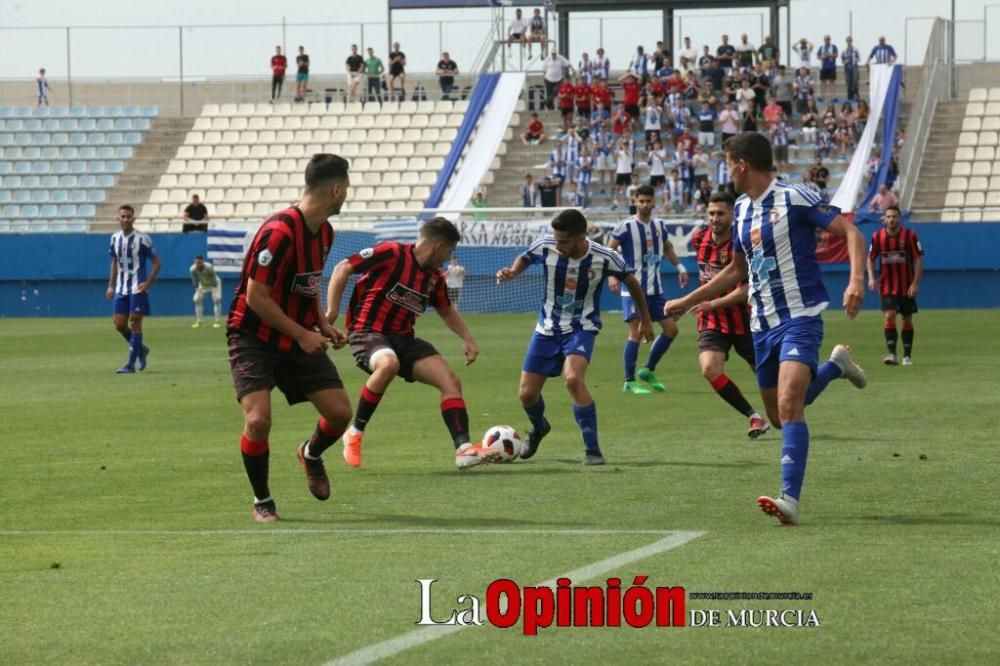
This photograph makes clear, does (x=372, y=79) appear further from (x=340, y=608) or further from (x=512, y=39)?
(x=340, y=608)

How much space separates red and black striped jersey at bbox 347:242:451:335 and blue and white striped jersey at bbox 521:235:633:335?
2.64 ft

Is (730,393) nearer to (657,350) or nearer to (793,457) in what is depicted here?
(657,350)

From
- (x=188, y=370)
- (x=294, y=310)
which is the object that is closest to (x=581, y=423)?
(x=294, y=310)

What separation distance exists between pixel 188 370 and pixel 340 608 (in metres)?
17.5

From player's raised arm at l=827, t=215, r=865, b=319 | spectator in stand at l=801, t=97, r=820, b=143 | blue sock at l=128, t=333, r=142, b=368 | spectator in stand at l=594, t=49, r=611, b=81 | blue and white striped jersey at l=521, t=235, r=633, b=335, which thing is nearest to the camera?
player's raised arm at l=827, t=215, r=865, b=319

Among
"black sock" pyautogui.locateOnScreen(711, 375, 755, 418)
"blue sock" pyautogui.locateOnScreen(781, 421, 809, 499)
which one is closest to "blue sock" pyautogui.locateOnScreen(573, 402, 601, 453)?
"black sock" pyautogui.locateOnScreen(711, 375, 755, 418)

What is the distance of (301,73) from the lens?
53812 mm

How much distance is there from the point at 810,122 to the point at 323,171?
126 feet

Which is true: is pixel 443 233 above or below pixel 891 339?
above

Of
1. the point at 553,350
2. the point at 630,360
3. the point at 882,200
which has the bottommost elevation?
the point at 630,360

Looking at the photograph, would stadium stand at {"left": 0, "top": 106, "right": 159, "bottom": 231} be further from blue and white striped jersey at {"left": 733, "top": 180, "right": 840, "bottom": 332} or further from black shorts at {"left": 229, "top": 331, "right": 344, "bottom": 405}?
blue and white striped jersey at {"left": 733, "top": 180, "right": 840, "bottom": 332}

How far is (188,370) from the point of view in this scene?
23984 millimetres

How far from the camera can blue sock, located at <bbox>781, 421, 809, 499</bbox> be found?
30.1 ft

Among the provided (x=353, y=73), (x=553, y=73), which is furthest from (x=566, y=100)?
(x=353, y=73)
